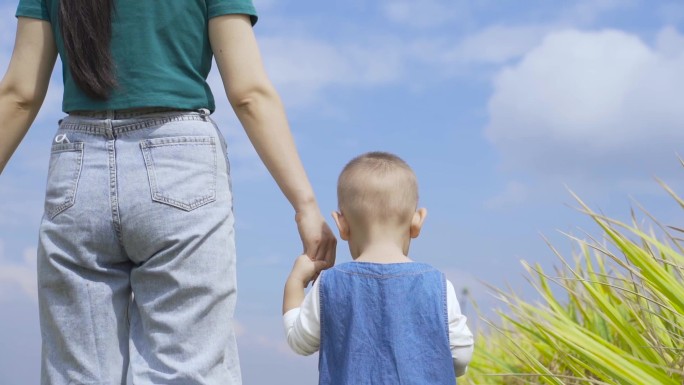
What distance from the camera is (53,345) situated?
240 centimetres

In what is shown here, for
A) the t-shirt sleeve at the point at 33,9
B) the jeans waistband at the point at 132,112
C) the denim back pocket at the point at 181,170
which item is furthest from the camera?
the t-shirt sleeve at the point at 33,9

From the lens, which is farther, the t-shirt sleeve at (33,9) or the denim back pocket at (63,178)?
the t-shirt sleeve at (33,9)

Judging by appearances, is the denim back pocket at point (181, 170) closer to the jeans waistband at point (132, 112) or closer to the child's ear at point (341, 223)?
the jeans waistband at point (132, 112)

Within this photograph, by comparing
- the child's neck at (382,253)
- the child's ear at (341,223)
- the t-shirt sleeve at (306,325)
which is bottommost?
the t-shirt sleeve at (306,325)

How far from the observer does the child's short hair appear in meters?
2.30

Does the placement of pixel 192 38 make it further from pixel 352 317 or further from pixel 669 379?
pixel 669 379

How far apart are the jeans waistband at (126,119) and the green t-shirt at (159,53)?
0.02m

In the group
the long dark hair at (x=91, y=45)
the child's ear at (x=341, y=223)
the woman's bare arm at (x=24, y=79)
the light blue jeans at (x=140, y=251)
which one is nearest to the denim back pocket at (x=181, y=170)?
the light blue jeans at (x=140, y=251)

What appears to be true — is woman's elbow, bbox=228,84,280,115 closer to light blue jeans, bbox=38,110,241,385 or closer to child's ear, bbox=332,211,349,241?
light blue jeans, bbox=38,110,241,385

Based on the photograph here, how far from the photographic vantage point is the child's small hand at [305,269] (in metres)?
2.37

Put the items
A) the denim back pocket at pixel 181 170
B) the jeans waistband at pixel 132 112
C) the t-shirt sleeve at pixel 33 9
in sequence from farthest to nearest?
the t-shirt sleeve at pixel 33 9
the jeans waistband at pixel 132 112
the denim back pocket at pixel 181 170

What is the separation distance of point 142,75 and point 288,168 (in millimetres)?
438

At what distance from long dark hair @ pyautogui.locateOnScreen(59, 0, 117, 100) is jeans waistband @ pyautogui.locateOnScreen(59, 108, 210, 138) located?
6 cm

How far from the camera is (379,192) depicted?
90.7 inches
